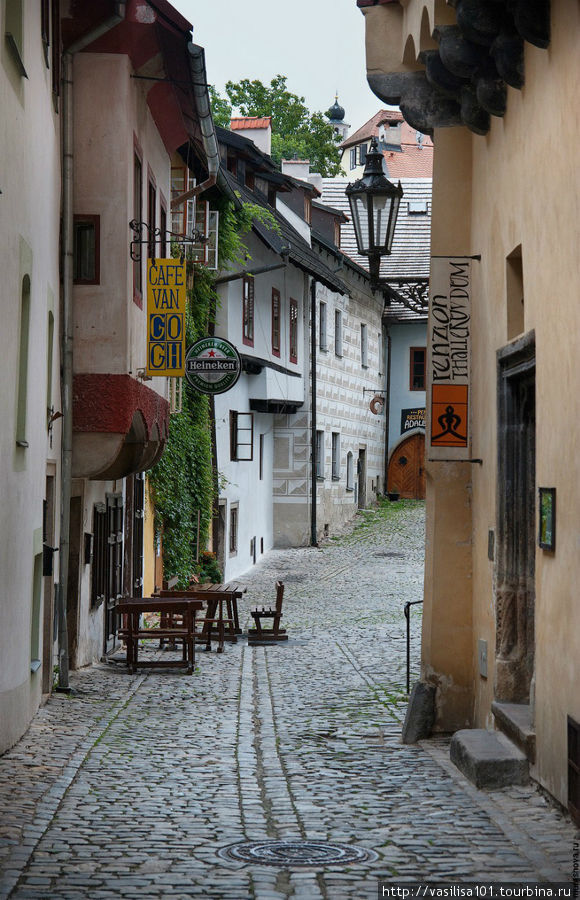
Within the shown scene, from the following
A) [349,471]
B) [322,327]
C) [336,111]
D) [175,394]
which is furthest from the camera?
[336,111]

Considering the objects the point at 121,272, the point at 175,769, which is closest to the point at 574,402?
the point at 175,769

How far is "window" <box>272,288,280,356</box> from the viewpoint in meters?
31.4

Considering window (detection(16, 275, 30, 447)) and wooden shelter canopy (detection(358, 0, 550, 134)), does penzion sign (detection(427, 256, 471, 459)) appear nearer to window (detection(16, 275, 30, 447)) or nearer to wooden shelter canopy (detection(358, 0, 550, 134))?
wooden shelter canopy (detection(358, 0, 550, 134))

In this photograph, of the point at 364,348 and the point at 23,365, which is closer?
the point at 23,365

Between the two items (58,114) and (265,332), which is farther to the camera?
(265,332)

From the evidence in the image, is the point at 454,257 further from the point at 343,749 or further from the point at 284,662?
the point at 284,662

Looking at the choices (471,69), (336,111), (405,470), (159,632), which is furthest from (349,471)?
(336,111)

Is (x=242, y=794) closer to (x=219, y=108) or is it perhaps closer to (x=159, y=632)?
(x=159, y=632)

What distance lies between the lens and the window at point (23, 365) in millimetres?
10555

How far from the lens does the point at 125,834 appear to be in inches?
282

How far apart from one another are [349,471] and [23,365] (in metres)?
29.6

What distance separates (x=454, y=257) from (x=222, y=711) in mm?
4758

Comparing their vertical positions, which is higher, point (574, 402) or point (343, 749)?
point (574, 402)

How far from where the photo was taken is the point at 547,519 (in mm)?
7848
